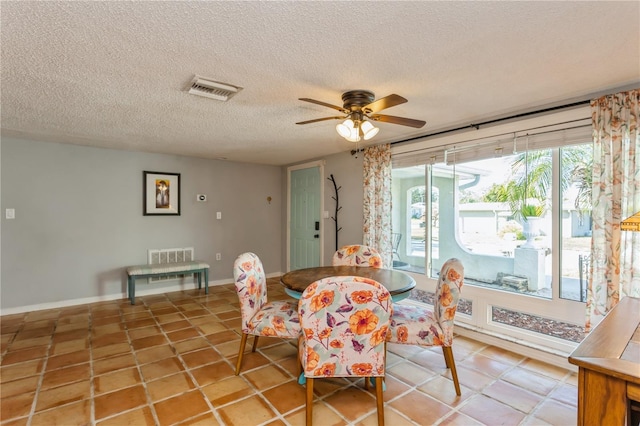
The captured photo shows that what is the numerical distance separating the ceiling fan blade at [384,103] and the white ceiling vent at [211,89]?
97cm

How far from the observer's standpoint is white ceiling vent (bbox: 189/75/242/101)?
7.08 feet

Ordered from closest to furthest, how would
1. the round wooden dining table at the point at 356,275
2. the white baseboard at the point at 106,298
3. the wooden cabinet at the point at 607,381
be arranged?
the wooden cabinet at the point at 607,381 → the round wooden dining table at the point at 356,275 → the white baseboard at the point at 106,298

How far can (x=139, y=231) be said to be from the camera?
184 inches

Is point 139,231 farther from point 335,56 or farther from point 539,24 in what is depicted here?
point 539,24

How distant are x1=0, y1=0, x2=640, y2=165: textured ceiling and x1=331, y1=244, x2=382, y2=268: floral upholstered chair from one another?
1453 millimetres

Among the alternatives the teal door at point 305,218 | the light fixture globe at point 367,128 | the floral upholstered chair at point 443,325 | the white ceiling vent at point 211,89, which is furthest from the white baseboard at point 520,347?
the white ceiling vent at point 211,89

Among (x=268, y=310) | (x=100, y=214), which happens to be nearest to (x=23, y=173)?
(x=100, y=214)

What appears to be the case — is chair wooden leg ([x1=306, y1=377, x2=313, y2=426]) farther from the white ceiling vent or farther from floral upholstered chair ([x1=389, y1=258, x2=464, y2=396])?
the white ceiling vent

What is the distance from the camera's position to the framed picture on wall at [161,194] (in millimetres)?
4723

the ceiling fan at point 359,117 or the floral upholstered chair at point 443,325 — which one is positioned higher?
the ceiling fan at point 359,117

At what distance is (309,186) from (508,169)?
10.2 ft

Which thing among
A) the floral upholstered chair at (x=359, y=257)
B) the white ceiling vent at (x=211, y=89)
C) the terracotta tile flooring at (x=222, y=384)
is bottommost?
the terracotta tile flooring at (x=222, y=384)

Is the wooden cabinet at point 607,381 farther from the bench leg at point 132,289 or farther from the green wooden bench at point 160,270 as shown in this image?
the bench leg at point 132,289

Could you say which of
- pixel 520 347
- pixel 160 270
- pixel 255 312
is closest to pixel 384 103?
pixel 255 312
